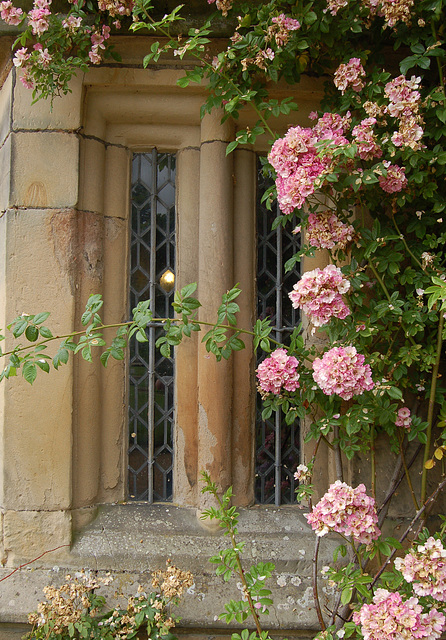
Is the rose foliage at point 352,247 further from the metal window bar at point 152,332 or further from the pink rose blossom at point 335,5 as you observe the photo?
the metal window bar at point 152,332

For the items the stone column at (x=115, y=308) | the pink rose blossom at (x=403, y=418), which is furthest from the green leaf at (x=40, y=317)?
the pink rose blossom at (x=403, y=418)

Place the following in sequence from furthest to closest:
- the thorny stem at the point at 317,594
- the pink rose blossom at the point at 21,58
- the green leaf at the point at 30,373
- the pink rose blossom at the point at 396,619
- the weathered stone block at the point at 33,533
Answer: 1. the weathered stone block at the point at 33,533
2. the pink rose blossom at the point at 21,58
3. the thorny stem at the point at 317,594
4. the green leaf at the point at 30,373
5. the pink rose blossom at the point at 396,619

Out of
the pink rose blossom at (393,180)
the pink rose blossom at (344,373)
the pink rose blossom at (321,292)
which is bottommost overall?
the pink rose blossom at (344,373)

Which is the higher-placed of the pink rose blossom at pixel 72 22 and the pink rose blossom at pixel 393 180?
the pink rose blossom at pixel 72 22

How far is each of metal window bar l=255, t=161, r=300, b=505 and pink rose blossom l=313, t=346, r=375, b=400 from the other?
667mm

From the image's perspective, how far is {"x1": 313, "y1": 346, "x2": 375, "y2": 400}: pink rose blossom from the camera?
168cm

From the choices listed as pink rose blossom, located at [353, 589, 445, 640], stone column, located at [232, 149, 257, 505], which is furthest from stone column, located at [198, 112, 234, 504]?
pink rose blossom, located at [353, 589, 445, 640]

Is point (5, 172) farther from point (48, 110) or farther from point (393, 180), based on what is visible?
point (393, 180)

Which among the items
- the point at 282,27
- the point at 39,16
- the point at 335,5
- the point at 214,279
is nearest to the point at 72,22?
the point at 39,16

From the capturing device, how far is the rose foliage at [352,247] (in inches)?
66.6

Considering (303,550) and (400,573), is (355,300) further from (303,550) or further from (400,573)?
(303,550)

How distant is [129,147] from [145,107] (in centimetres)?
19

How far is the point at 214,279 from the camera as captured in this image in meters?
2.26

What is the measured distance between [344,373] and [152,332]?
101 centimetres
